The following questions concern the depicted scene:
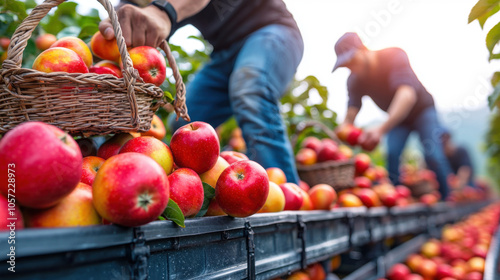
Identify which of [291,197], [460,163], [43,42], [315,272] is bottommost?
[460,163]

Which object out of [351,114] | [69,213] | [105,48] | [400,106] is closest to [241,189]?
[69,213]

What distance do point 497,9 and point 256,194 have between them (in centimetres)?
133

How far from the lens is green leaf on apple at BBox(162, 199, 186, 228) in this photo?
96 cm

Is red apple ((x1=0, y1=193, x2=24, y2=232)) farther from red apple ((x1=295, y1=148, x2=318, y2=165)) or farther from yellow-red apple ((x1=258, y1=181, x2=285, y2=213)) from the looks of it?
red apple ((x1=295, y1=148, x2=318, y2=165))

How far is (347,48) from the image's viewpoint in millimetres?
3770

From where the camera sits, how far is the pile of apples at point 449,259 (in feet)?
10.4

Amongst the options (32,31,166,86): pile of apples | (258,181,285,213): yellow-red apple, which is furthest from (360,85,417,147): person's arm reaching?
(32,31,166,86): pile of apples

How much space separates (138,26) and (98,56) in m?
0.24

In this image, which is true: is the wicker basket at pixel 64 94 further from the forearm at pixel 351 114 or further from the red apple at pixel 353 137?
the forearm at pixel 351 114

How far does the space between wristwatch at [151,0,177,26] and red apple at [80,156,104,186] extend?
2.29 ft

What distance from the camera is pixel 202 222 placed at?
109 cm

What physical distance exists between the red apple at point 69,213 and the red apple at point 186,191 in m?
0.25

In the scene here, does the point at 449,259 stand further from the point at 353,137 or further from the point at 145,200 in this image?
the point at 145,200

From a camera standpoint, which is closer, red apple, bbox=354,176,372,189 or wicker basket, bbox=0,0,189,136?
wicker basket, bbox=0,0,189,136
